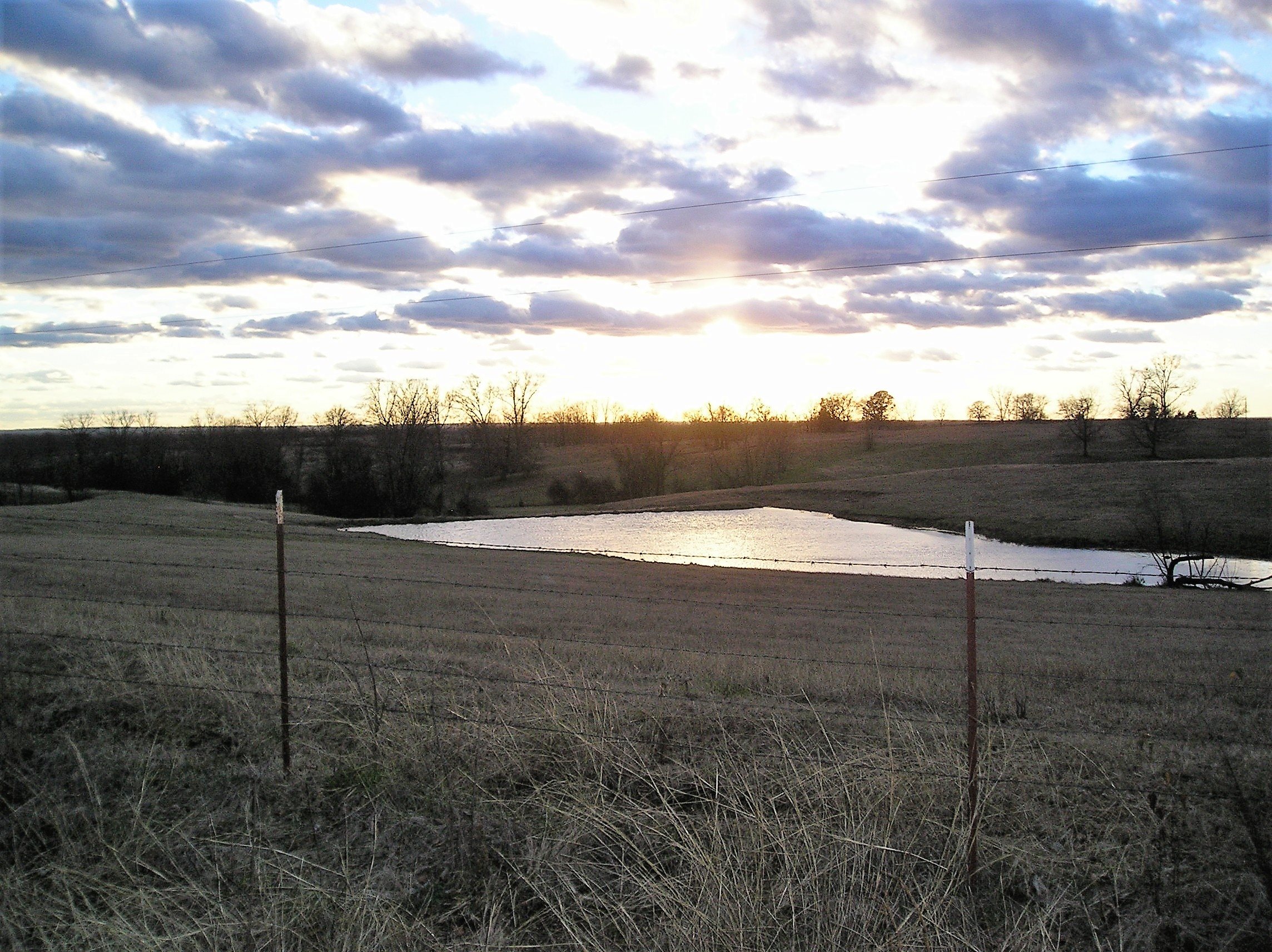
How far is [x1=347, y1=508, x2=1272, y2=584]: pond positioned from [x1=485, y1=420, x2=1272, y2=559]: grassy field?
3.00 meters

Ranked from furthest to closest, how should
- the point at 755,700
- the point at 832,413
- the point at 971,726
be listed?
the point at 832,413 < the point at 755,700 < the point at 971,726

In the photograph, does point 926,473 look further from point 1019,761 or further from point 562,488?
point 1019,761

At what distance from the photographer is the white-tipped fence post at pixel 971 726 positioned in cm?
409

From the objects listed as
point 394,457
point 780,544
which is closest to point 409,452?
point 394,457

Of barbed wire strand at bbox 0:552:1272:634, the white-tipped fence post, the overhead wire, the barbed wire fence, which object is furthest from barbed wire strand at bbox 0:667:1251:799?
barbed wire strand at bbox 0:552:1272:634

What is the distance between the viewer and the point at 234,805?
5184mm

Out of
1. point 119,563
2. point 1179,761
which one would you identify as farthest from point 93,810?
point 119,563

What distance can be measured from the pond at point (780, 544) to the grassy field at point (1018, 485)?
3.00 meters

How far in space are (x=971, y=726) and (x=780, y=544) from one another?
132 feet

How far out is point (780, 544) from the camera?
4403cm

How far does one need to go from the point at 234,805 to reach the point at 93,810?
81 cm

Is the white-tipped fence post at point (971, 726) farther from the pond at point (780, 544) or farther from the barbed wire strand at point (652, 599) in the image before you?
the pond at point (780, 544)

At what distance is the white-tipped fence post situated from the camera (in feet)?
13.4

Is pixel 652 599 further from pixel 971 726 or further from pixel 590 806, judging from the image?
pixel 971 726
